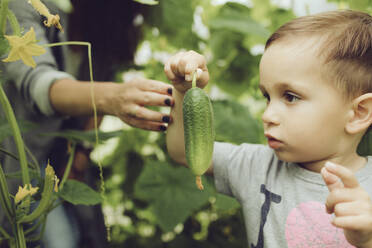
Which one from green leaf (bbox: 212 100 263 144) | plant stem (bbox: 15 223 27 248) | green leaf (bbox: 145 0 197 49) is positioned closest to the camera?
plant stem (bbox: 15 223 27 248)

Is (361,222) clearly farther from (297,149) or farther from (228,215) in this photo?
(228,215)

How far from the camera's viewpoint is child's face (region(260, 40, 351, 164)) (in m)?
0.81

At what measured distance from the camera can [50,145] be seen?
1354mm

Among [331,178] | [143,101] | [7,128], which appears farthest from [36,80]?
[331,178]

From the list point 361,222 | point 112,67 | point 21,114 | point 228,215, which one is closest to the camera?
point 361,222

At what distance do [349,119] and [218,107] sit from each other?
0.67m

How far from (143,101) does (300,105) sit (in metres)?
0.37

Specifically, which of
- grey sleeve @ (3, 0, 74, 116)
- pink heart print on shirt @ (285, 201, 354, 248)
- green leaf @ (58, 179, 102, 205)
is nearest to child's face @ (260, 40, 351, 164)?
pink heart print on shirt @ (285, 201, 354, 248)

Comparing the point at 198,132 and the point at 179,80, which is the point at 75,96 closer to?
the point at 179,80

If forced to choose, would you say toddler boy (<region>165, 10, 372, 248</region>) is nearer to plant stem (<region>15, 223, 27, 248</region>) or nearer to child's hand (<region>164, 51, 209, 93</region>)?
child's hand (<region>164, 51, 209, 93</region>)

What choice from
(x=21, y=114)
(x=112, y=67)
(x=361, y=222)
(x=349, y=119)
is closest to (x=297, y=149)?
(x=349, y=119)

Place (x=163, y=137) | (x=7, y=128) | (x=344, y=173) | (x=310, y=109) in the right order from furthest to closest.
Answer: (x=163, y=137)
(x=7, y=128)
(x=310, y=109)
(x=344, y=173)

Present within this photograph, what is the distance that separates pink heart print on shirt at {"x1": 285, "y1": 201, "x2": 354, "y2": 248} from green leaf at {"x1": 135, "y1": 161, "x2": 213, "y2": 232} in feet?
1.89

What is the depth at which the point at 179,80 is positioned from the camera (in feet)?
2.84
